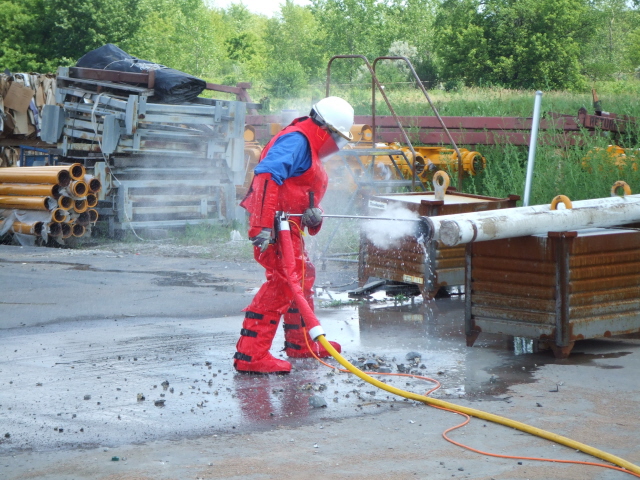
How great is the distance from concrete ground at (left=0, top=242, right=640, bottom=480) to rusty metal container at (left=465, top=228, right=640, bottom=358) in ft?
0.74

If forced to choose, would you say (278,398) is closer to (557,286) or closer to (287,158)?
(287,158)

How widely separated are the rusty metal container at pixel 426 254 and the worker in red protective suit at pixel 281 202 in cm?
212

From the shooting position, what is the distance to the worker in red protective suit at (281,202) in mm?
5711

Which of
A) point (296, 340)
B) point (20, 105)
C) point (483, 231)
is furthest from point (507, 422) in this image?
point (20, 105)

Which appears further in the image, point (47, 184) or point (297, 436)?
point (47, 184)

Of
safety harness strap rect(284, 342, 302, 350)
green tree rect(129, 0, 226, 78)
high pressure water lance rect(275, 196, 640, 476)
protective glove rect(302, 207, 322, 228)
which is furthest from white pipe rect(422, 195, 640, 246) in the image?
green tree rect(129, 0, 226, 78)

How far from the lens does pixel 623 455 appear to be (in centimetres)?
416

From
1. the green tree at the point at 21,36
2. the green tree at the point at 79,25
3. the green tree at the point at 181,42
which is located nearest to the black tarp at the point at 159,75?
the green tree at the point at 79,25

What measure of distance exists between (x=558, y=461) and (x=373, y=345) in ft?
8.97

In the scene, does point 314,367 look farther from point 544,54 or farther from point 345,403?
point 544,54

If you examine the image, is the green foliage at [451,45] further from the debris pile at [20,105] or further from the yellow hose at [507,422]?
the yellow hose at [507,422]

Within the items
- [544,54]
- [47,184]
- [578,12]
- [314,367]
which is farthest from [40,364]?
[578,12]

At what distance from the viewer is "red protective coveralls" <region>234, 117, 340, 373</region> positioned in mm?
5727

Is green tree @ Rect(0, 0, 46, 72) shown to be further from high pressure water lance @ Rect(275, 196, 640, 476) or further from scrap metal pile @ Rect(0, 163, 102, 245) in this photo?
high pressure water lance @ Rect(275, 196, 640, 476)
